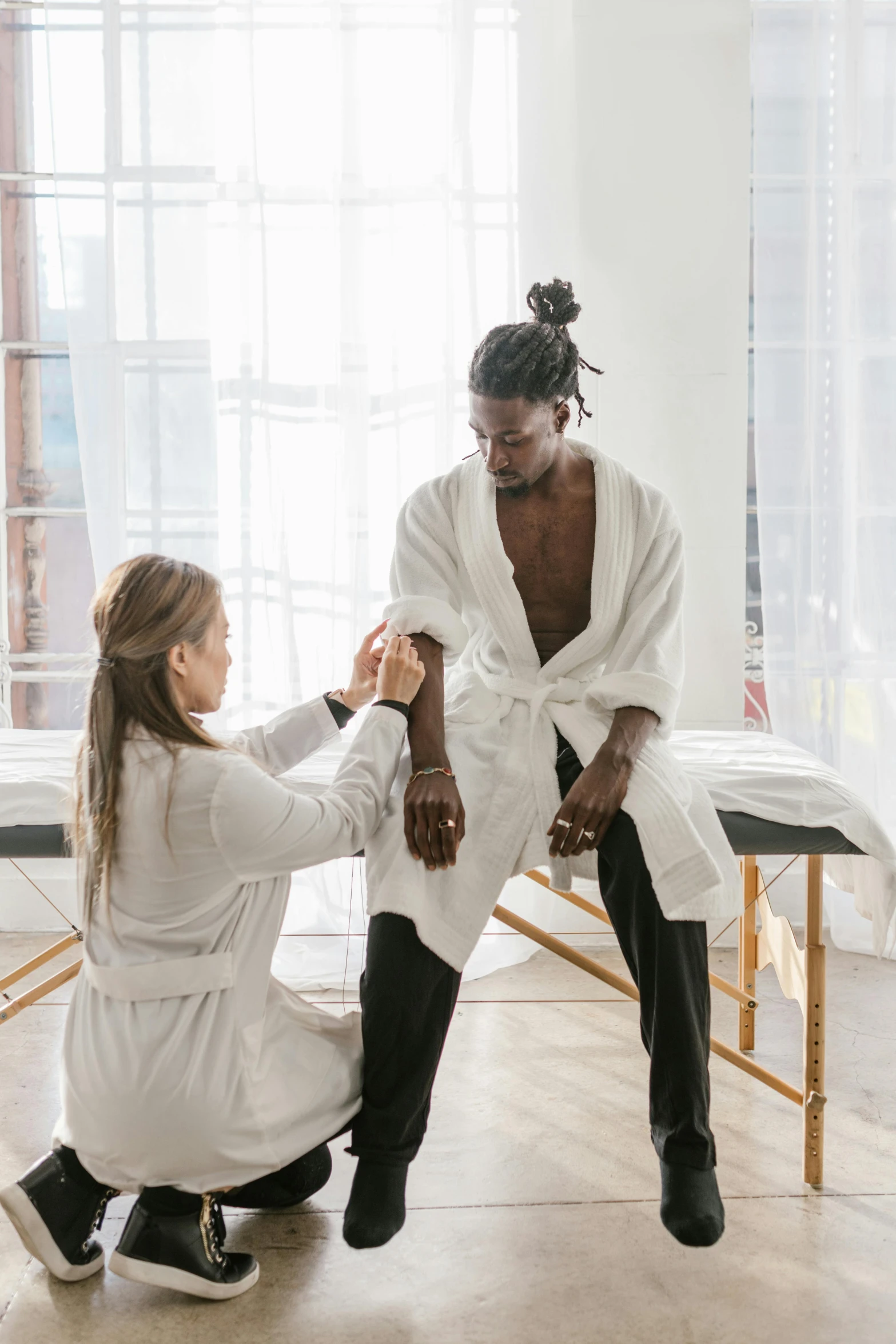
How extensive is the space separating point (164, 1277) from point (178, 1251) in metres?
0.03

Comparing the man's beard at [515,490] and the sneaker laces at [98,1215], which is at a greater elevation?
the man's beard at [515,490]

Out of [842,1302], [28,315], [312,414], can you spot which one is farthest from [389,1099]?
[28,315]

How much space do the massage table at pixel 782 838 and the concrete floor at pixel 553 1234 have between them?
0.15 m

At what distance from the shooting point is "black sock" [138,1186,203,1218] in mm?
1496

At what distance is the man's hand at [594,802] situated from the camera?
5.56 feet

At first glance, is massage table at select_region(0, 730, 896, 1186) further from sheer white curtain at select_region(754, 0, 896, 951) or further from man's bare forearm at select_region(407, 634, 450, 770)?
sheer white curtain at select_region(754, 0, 896, 951)

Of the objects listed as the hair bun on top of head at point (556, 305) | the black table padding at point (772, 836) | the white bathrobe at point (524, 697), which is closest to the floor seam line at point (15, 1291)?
the white bathrobe at point (524, 697)

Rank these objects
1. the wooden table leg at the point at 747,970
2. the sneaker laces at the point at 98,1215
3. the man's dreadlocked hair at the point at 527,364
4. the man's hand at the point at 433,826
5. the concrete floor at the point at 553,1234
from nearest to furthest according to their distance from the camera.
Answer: the concrete floor at the point at 553,1234 < the sneaker laces at the point at 98,1215 < the man's hand at the point at 433,826 < the man's dreadlocked hair at the point at 527,364 < the wooden table leg at the point at 747,970

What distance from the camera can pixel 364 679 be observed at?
1899mm

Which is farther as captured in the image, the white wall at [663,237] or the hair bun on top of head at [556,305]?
the white wall at [663,237]

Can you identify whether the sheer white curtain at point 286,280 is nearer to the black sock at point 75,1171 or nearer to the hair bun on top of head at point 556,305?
the hair bun on top of head at point 556,305

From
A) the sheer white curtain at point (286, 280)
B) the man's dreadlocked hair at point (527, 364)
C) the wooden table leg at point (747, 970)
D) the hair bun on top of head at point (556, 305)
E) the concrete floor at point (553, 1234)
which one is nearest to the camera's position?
the concrete floor at point (553, 1234)

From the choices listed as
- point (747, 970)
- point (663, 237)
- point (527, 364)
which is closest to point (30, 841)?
point (527, 364)

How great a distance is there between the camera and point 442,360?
111 inches
